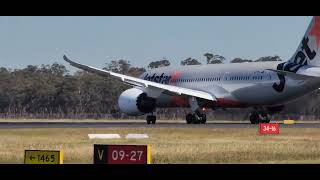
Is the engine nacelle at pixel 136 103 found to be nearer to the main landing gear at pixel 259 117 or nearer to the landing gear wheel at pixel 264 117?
the main landing gear at pixel 259 117

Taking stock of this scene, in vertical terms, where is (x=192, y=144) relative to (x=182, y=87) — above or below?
below

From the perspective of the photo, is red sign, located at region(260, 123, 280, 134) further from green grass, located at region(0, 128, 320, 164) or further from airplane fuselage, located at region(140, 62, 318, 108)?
airplane fuselage, located at region(140, 62, 318, 108)

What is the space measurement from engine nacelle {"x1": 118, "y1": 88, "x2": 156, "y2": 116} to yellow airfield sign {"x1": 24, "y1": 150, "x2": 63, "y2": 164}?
135ft

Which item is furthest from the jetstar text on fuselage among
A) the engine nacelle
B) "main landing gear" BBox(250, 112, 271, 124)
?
"main landing gear" BBox(250, 112, 271, 124)

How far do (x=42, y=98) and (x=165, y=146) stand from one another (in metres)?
104

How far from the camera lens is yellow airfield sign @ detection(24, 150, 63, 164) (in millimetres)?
25388

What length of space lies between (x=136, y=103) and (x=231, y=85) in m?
7.83

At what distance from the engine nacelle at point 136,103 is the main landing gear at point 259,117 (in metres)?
8.67

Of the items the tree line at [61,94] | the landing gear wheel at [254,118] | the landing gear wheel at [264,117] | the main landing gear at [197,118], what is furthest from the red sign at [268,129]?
the tree line at [61,94]
